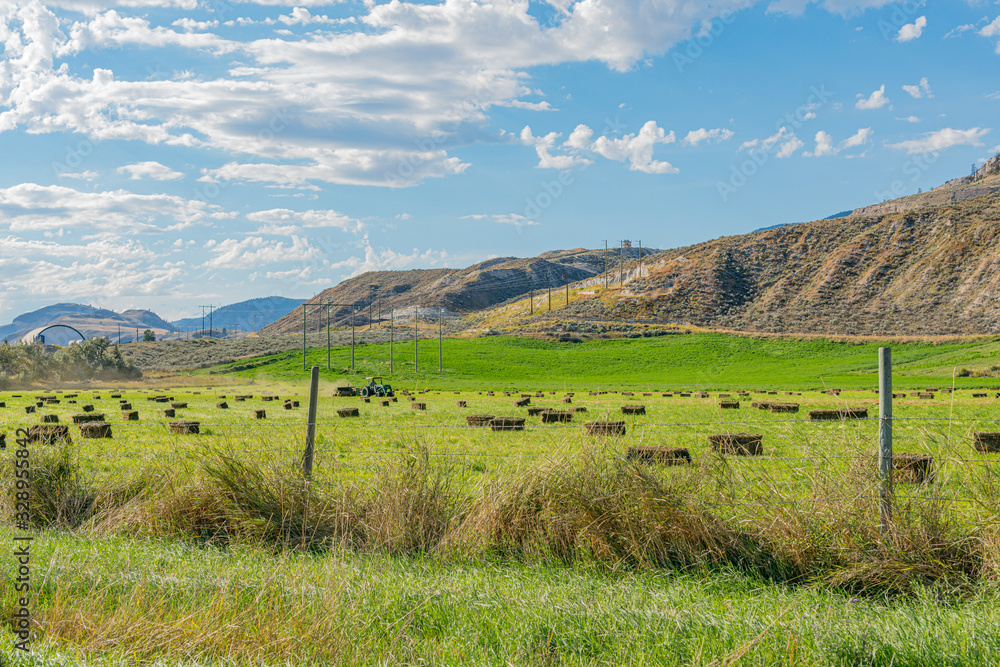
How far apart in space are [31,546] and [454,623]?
15.5ft

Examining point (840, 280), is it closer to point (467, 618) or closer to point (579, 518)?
point (579, 518)

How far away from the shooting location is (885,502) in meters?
5.79

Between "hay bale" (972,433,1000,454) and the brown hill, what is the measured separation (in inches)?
4106

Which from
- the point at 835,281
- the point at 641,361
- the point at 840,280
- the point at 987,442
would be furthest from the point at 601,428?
the point at 840,280

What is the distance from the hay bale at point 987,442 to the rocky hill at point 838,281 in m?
104

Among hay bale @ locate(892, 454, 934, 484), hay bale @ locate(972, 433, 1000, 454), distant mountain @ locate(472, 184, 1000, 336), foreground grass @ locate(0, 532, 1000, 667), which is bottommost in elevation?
hay bale @ locate(972, 433, 1000, 454)

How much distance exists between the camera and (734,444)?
8375 mm

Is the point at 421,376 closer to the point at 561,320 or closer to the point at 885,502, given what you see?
the point at 561,320

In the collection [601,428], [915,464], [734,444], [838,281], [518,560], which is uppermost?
[838,281]

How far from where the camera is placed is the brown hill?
11012cm

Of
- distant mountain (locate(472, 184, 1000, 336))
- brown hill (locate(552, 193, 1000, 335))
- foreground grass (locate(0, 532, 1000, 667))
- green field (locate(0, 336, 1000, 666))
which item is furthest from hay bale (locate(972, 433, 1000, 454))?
brown hill (locate(552, 193, 1000, 335))

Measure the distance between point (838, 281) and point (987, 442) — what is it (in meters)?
129

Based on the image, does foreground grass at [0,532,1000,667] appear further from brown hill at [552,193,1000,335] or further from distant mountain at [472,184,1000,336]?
brown hill at [552,193,1000,335]

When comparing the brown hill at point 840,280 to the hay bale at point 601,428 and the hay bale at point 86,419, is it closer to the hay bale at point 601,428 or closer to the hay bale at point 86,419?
the hay bale at point 86,419
